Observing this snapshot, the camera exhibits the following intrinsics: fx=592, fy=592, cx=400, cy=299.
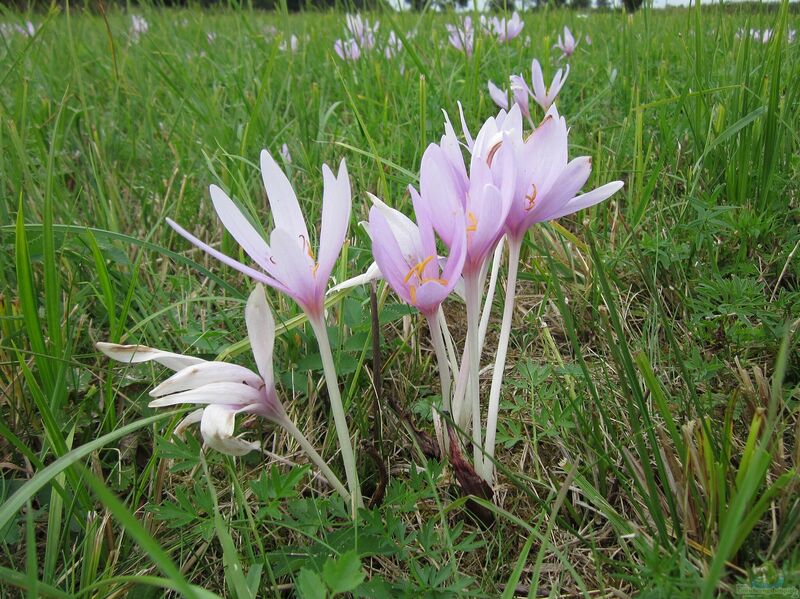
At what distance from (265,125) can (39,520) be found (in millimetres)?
1840

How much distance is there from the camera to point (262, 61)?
3.60 metres

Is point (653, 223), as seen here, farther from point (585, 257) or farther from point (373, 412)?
point (373, 412)

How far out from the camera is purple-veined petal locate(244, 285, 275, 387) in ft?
2.98

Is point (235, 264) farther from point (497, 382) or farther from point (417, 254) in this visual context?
point (497, 382)

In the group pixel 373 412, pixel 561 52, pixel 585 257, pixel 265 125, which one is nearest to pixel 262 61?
pixel 265 125

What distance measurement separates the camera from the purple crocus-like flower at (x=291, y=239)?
889 millimetres

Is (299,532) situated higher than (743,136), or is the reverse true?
(743,136)

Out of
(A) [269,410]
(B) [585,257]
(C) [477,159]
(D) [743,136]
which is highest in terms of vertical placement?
(C) [477,159]

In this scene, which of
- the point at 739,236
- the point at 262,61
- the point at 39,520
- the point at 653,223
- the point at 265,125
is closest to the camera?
the point at 39,520

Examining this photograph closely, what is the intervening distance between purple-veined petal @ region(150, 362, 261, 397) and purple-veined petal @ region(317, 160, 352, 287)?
7.6 inches

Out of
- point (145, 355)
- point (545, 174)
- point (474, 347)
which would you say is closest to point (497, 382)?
point (474, 347)

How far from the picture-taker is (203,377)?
88 centimetres

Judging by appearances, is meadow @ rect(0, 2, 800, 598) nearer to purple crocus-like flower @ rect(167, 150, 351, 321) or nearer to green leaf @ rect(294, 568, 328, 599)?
green leaf @ rect(294, 568, 328, 599)

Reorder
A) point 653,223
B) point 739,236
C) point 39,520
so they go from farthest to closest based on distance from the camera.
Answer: point 653,223, point 739,236, point 39,520
